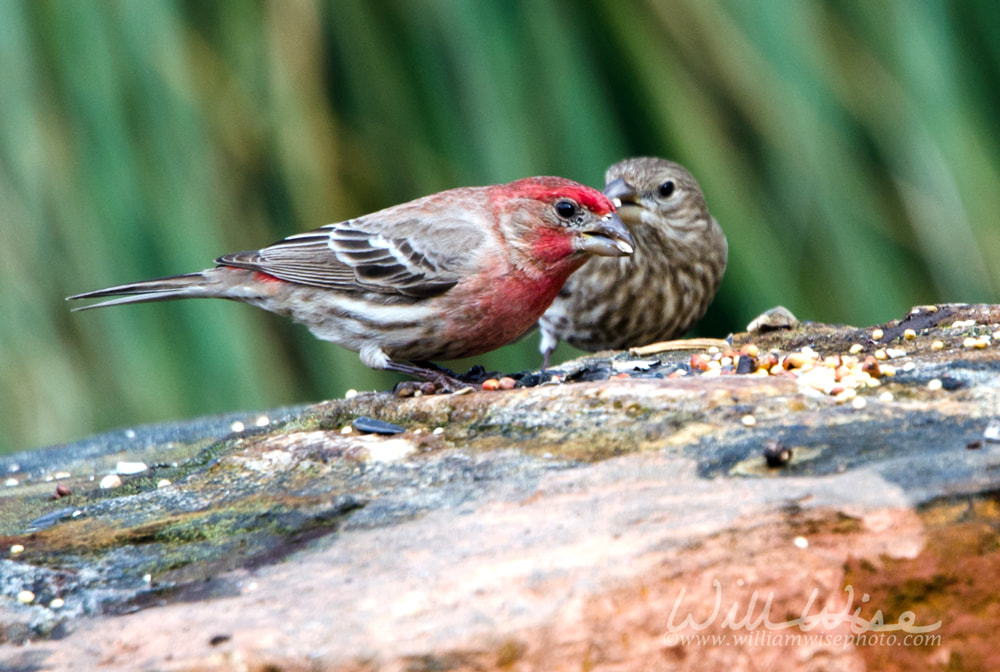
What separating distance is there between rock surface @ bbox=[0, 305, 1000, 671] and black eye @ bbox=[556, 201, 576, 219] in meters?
1.08

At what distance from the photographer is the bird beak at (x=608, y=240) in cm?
343

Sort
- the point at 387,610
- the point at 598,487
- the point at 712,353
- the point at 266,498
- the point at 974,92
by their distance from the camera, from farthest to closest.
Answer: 1. the point at 974,92
2. the point at 712,353
3. the point at 266,498
4. the point at 598,487
5. the point at 387,610

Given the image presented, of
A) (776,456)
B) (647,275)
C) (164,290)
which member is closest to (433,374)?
(164,290)

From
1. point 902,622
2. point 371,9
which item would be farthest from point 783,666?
point 371,9

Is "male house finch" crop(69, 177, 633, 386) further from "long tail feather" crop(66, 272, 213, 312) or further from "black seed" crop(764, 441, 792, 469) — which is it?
"black seed" crop(764, 441, 792, 469)

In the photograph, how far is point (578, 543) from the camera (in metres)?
1.84

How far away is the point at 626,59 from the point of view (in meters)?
4.12

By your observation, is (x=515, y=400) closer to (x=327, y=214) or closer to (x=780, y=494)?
(x=780, y=494)

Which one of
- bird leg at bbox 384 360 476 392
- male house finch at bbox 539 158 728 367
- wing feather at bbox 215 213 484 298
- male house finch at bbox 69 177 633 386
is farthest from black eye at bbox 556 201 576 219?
male house finch at bbox 539 158 728 367

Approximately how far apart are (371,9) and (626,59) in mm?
974

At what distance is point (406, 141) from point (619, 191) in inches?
36.4

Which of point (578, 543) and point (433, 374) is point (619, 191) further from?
point (578, 543)

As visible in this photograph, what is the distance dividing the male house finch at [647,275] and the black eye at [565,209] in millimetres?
1062

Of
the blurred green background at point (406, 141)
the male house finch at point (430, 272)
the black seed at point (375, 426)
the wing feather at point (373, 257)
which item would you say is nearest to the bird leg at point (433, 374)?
the male house finch at point (430, 272)
